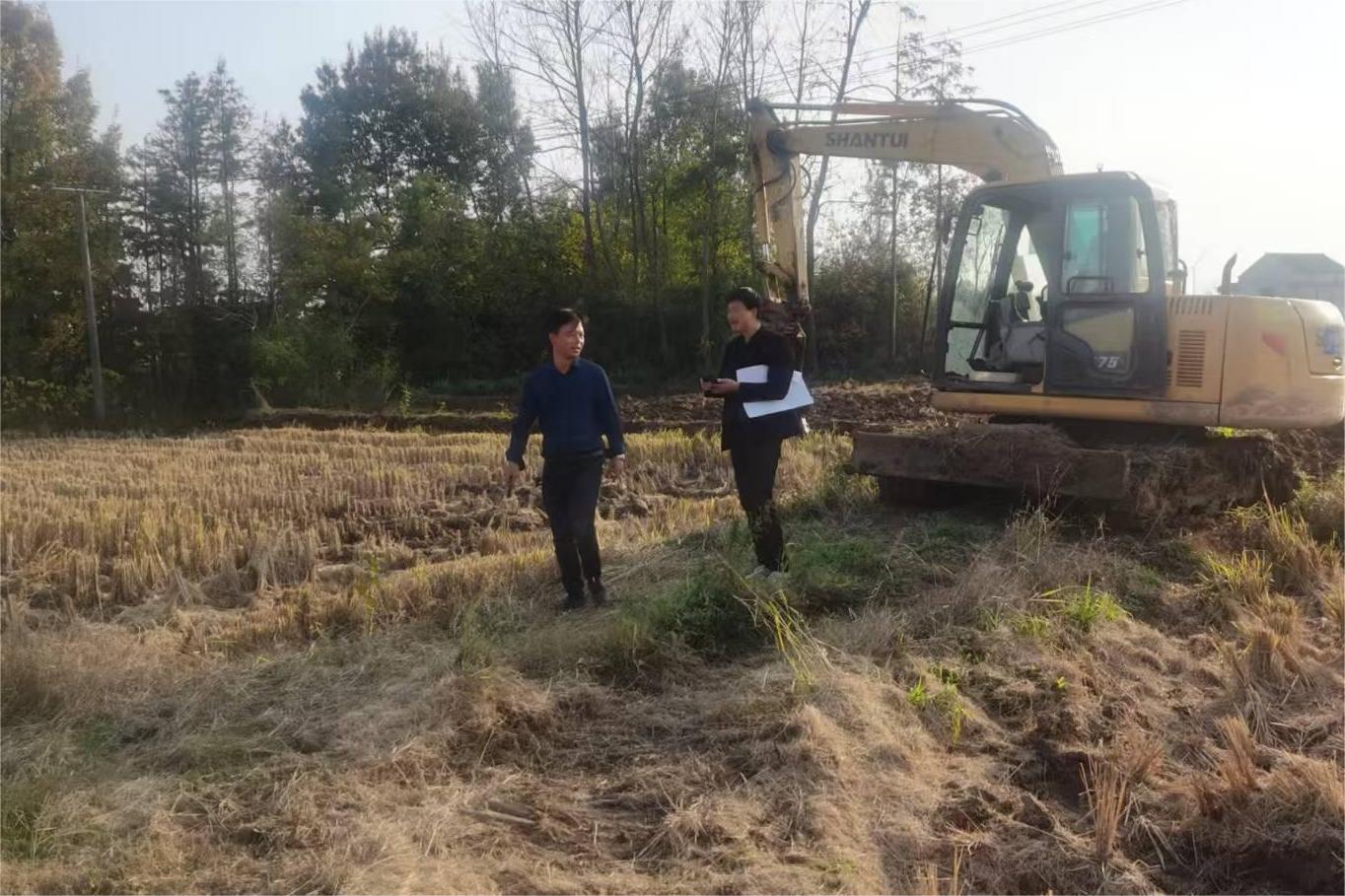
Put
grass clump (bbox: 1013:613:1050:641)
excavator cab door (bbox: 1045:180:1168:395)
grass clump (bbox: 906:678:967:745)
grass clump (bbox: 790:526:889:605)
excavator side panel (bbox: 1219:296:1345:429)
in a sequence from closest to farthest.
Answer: grass clump (bbox: 906:678:967:745)
grass clump (bbox: 1013:613:1050:641)
grass clump (bbox: 790:526:889:605)
excavator side panel (bbox: 1219:296:1345:429)
excavator cab door (bbox: 1045:180:1168:395)

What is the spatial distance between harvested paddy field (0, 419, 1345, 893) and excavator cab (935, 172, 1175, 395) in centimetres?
118

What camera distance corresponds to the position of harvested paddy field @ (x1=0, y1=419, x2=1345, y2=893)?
3305mm

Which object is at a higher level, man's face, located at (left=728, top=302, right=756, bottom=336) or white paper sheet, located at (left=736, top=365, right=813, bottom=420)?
man's face, located at (left=728, top=302, right=756, bottom=336)

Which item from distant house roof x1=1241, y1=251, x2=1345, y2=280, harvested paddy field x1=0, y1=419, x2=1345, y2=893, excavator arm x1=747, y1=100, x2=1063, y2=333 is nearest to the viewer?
harvested paddy field x1=0, y1=419, x2=1345, y2=893

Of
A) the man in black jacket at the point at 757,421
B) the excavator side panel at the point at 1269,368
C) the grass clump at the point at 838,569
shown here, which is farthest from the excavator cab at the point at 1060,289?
the man in black jacket at the point at 757,421

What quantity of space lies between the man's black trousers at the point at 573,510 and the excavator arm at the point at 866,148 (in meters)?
2.98

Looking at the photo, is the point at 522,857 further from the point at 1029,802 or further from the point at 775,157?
the point at 775,157

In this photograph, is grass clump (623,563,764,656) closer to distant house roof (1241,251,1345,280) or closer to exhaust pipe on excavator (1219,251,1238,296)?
exhaust pipe on excavator (1219,251,1238,296)

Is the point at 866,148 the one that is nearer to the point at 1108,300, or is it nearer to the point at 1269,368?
the point at 1108,300

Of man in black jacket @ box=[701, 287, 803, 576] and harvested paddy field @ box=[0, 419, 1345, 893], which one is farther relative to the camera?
man in black jacket @ box=[701, 287, 803, 576]

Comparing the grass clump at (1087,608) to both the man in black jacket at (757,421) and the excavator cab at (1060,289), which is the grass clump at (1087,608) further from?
the excavator cab at (1060,289)

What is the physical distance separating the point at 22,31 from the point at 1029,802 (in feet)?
114

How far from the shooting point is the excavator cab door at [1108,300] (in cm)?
745

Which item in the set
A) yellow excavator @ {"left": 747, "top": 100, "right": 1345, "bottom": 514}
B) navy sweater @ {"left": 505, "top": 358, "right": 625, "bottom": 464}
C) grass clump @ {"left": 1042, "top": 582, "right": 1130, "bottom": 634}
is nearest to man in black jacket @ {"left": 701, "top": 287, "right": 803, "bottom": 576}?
navy sweater @ {"left": 505, "top": 358, "right": 625, "bottom": 464}
